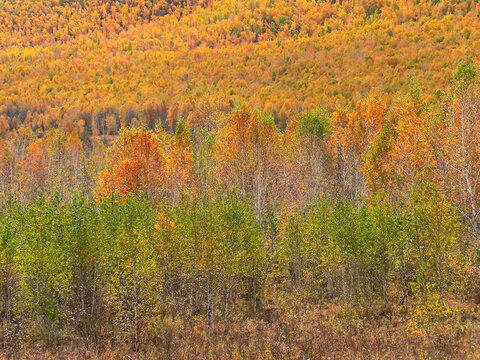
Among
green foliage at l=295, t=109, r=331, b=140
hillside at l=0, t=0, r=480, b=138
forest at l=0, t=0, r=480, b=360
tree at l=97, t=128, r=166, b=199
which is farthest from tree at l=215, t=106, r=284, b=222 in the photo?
hillside at l=0, t=0, r=480, b=138

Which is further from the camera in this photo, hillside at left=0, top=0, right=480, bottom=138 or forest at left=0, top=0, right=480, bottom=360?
hillside at left=0, top=0, right=480, bottom=138

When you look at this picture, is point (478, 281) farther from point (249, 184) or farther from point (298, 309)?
point (249, 184)

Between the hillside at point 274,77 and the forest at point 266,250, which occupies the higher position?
the hillside at point 274,77

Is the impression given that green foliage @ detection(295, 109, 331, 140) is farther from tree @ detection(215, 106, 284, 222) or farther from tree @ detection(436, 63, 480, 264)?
tree @ detection(436, 63, 480, 264)

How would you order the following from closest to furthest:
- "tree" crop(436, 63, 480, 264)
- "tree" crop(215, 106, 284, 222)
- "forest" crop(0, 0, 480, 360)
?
"forest" crop(0, 0, 480, 360)
"tree" crop(436, 63, 480, 264)
"tree" crop(215, 106, 284, 222)

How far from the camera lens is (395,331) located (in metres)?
18.3

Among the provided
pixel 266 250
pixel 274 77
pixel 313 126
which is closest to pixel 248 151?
pixel 266 250

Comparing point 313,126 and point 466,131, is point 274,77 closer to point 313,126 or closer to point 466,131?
point 313,126

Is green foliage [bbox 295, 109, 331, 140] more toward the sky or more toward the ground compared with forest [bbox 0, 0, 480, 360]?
more toward the sky

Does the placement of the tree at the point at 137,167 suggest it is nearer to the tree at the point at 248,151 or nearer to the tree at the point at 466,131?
the tree at the point at 248,151

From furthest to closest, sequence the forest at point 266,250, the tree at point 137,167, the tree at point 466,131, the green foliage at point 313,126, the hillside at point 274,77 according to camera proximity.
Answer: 1. the hillside at point 274,77
2. the green foliage at point 313,126
3. the tree at point 137,167
4. the tree at point 466,131
5. the forest at point 266,250

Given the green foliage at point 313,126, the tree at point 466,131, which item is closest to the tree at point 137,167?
the green foliage at point 313,126

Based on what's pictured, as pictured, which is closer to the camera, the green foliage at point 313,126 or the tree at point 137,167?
the tree at point 137,167

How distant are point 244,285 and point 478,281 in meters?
16.0
